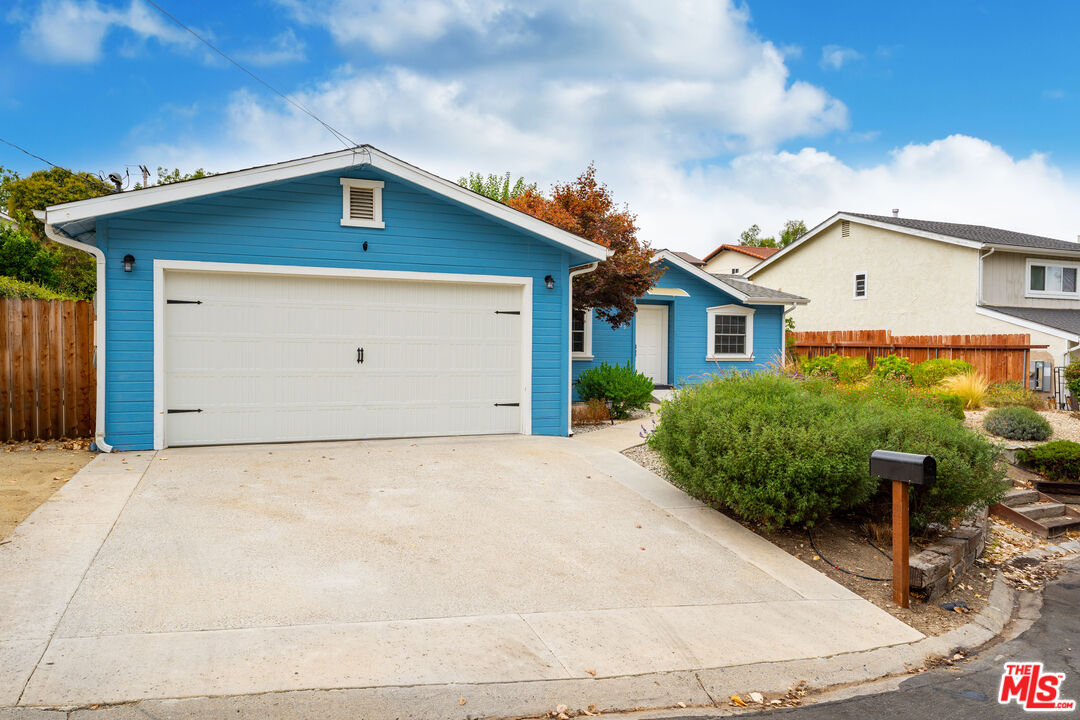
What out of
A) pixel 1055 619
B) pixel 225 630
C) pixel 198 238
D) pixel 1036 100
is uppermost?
pixel 1036 100

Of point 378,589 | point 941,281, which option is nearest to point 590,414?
point 378,589

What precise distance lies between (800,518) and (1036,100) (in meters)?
18.8

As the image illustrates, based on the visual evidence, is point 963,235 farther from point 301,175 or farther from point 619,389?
point 301,175

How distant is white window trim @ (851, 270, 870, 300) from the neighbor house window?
4.51 m

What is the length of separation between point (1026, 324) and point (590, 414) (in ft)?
47.1

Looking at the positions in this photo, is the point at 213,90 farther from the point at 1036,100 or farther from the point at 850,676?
the point at 1036,100

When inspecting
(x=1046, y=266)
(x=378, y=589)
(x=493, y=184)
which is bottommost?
(x=378, y=589)

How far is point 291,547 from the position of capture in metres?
5.23

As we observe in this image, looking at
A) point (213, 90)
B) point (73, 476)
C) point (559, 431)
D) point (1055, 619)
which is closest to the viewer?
point (1055, 619)

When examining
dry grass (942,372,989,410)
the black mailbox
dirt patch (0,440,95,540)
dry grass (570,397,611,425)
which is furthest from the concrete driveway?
dry grass (942,372,989,410)

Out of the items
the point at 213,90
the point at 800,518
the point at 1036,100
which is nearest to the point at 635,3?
the point at 213,90

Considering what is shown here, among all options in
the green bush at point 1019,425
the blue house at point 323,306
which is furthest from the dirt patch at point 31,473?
the green bush at point 1019,425

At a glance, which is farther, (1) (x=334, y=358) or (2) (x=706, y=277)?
(2) (x=706, y=277)

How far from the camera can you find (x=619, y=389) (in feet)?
40.1
